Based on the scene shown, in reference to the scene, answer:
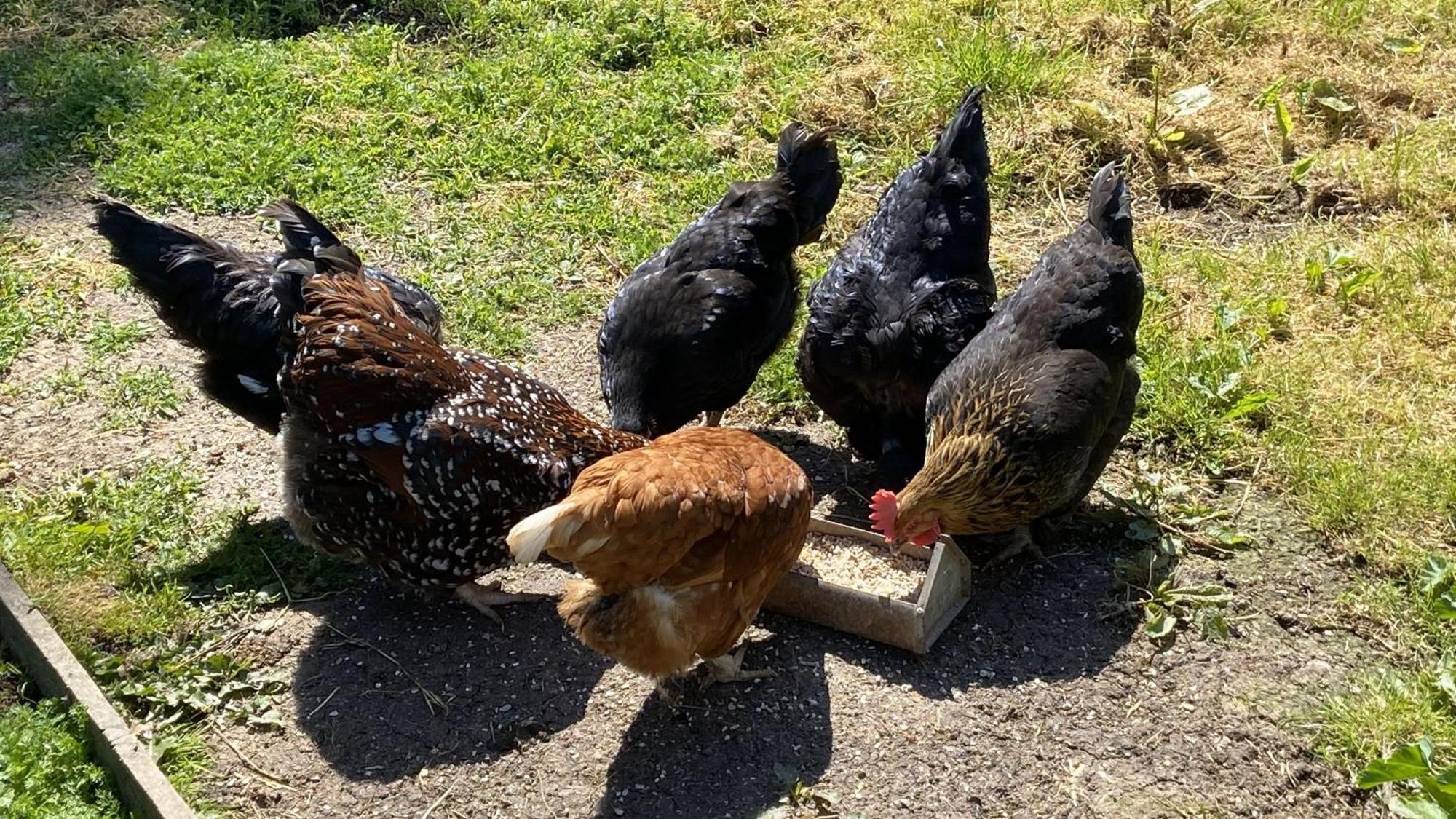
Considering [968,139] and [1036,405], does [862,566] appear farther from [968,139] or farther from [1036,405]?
[968,139]

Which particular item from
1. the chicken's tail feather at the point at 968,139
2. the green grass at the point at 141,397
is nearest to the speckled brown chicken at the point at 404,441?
the green grass at the point at 141,397

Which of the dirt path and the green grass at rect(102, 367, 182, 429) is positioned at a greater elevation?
the green grass at rect(102, 367, 182, 429)

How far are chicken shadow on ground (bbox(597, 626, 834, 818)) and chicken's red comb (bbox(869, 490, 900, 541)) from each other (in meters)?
0.51

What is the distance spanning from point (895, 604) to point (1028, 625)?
606mm

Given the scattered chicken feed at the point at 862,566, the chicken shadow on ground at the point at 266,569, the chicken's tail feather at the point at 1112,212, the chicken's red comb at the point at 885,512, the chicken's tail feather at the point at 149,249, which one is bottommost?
Answer: the chicken shadow on ground at the point at 266,569

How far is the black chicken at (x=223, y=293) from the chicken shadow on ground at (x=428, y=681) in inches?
40.2

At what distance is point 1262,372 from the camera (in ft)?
18.4

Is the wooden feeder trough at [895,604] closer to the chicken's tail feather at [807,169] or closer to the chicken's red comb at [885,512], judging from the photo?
the chicken's red comb at [885,512]

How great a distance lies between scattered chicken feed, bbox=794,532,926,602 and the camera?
4625 mm

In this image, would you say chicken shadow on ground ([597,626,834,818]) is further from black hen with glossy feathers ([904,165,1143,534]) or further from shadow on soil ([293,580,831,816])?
black hen with glossy feathers ([904,165,1143,534])

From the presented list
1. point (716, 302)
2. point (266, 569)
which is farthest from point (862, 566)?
point (266, 569)

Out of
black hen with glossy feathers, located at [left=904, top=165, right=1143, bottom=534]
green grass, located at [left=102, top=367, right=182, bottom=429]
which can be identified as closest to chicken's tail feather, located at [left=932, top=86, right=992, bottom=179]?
black hen with glossy feathers, located at [left=904, top=165, right=1143, bottom=534]

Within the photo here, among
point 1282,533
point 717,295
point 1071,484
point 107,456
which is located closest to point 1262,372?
point 1282,533

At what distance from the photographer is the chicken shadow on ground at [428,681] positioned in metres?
4.20
